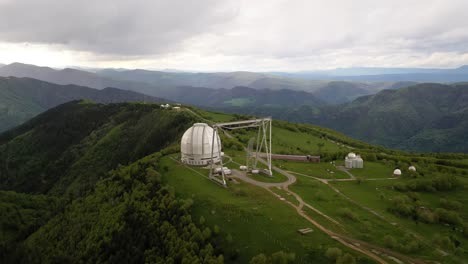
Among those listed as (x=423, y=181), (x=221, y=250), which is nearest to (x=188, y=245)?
(x=221, y=250)

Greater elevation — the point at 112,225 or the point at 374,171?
the point at 374,171

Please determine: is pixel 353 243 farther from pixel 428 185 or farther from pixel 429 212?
pixel 428 185

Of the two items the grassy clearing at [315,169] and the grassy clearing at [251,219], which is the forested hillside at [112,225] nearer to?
the grassy clearing at [251,219]

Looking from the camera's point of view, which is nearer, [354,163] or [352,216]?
[352,216]

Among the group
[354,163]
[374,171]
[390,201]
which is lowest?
[390,201]

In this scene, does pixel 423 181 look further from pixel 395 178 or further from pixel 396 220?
pixel 396 220

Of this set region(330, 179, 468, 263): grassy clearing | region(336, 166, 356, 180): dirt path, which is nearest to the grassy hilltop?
region(330, 179, 468, 263): grassy clearing

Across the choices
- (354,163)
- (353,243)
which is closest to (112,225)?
(353,243)
